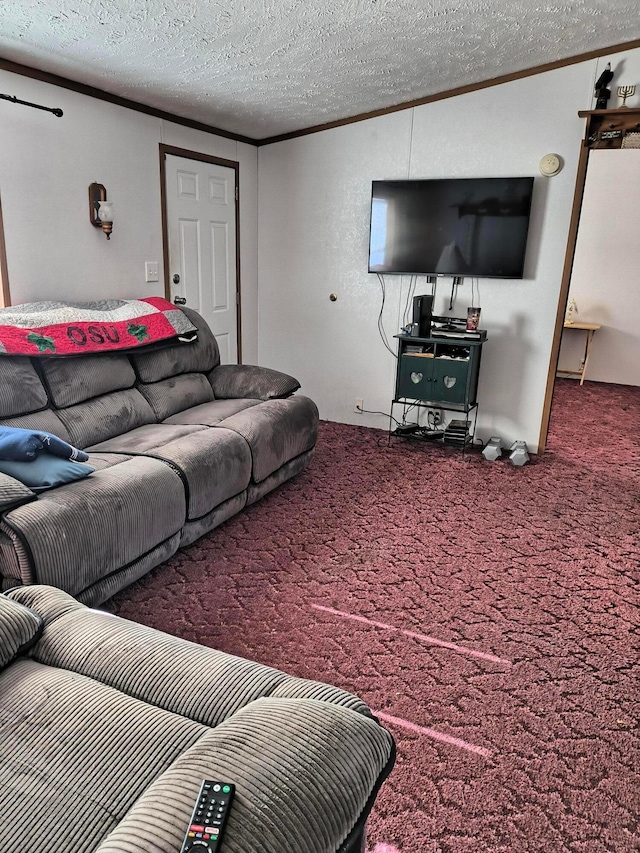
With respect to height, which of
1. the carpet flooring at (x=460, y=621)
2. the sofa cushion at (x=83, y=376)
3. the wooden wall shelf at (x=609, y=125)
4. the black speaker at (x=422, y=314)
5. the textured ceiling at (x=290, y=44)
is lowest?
the carpet flooring at (x=460, y=621)

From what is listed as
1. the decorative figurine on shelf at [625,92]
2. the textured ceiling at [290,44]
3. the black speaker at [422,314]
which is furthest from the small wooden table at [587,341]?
the textured ceiling at [290,44]

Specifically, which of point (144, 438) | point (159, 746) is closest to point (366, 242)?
point (144, 438)

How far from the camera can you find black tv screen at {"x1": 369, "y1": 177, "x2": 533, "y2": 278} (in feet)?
13.3

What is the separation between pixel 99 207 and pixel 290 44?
4.64ft

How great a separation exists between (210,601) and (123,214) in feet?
8.41

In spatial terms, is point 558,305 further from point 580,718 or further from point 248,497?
point 580,718

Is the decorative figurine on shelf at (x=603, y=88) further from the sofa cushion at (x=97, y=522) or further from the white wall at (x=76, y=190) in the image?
the sofa cushion at (x=97, y=522)

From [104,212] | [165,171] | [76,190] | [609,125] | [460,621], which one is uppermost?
[609,125]

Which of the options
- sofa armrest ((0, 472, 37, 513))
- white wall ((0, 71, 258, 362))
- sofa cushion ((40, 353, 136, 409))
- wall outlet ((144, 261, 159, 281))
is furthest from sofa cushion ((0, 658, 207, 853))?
wall outlet ((144, 261, 159, 281))

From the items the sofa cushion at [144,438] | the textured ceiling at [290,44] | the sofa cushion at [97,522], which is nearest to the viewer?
the sofa cushion at [97,522]

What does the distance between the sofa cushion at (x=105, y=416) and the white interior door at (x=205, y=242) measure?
131cm

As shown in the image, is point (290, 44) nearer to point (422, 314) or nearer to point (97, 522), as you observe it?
point (422, 314)

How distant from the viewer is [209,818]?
2.92 ft

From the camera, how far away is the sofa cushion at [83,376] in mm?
2932
